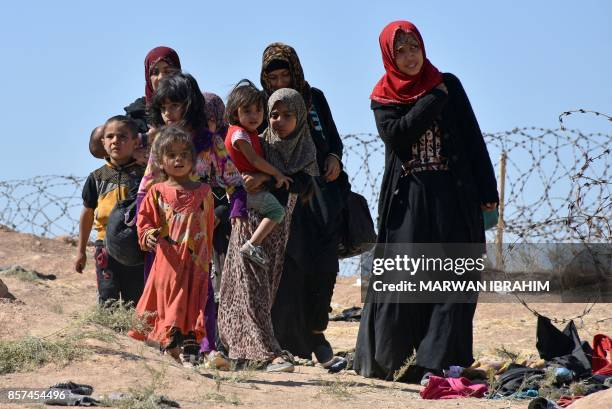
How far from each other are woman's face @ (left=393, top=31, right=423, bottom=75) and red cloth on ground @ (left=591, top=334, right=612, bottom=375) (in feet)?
5.76

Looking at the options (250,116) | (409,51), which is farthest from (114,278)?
(409,51)

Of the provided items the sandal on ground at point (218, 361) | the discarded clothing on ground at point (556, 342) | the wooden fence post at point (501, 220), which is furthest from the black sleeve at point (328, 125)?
the wooden fence post at point (501, 220)

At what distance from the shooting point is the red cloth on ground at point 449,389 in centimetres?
671

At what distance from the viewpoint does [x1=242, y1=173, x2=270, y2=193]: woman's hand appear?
748cm

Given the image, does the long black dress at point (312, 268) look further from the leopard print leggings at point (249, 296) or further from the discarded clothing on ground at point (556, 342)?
the discarded clothing on ground at point (556, 342)

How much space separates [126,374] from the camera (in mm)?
6176

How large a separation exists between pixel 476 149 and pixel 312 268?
3.91 feet

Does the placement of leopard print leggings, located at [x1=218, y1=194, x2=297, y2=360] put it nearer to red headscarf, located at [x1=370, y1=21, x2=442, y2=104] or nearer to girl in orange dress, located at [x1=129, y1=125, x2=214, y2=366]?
girl in orange dress, located at [x1=129, y1=125, x2=214, y2=366]

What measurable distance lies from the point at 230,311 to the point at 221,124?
3.72 ft

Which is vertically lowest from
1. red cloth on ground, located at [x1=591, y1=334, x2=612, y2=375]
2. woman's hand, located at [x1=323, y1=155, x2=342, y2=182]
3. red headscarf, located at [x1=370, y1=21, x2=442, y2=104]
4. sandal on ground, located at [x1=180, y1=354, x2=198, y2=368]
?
sandal on ground, located at [x1=180, y1=354, x2=198, y2=368]

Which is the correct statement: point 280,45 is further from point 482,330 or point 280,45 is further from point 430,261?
point 482,330

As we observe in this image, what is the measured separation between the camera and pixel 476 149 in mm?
7520

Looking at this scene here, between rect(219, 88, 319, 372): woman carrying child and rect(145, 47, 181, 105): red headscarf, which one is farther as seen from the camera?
rect(145, 47, 181, 105): red headscarf

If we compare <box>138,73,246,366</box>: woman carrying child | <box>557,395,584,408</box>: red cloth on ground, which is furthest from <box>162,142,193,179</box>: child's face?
<box>557,395,584,408</box>: red cloth on ground
